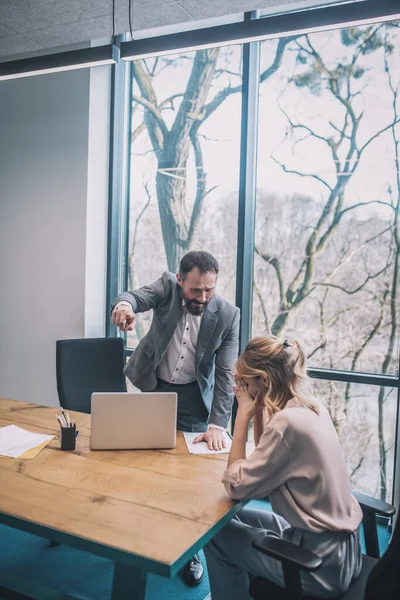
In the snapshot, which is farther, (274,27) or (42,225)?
(42,225)

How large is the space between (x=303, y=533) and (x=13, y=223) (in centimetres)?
347

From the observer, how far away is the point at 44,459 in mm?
2068

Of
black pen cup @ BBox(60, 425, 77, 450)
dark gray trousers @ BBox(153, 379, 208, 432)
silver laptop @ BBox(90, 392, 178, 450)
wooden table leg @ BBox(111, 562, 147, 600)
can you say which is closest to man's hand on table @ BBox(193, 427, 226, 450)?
silver laptop @ BBox(90, 392, 178, 450)

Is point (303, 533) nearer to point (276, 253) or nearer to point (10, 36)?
point (276, 253)

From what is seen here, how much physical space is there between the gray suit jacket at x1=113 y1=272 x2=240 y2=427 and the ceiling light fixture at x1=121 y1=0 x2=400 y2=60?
1.14 metres

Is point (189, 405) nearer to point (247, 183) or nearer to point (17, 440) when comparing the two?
point (17, 440)

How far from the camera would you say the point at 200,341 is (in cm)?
270

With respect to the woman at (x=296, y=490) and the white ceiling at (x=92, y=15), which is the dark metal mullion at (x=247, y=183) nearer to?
the white ceiling at (x=92, y=15)

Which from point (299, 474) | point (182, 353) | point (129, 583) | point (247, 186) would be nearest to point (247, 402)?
point (299, 474)

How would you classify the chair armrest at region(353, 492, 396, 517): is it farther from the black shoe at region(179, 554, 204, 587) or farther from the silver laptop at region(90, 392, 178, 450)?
the black shoe at region(179, 554, 204, 587)

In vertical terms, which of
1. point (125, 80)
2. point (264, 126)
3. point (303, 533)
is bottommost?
point (303, 533)

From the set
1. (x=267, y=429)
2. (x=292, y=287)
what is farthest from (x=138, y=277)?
(x=267, y=429)

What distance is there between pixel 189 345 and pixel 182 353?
0.06m

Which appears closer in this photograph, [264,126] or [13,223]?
[264,126]
